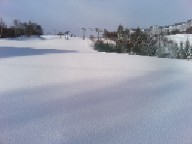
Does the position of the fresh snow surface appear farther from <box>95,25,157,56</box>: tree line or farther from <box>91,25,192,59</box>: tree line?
<box>95,25,157,56</box>: tree line

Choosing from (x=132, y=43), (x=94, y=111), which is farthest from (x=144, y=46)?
(x=94, y=111)

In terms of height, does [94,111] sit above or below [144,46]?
below

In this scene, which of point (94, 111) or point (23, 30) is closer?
point (94, 111)

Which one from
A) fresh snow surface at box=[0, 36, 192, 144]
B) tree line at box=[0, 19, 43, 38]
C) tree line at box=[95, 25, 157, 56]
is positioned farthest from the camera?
tree line at box=[0, 19, 43, 38]

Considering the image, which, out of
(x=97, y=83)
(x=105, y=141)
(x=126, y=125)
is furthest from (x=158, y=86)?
(x=105, y=141)

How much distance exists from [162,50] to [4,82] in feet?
30.8

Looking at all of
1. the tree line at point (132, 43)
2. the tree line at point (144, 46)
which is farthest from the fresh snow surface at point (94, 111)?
the tree line at point (132, 43)

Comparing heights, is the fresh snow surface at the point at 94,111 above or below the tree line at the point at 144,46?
below

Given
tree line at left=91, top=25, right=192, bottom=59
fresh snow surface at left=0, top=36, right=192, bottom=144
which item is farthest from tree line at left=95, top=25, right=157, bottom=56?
fresh snow surface at left=0, top=36, right=192, bottom=144

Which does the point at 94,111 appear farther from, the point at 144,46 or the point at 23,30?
the point at 23,30

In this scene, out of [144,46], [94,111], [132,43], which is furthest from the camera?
Answer: [132,43]

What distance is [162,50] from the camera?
12.7 metres

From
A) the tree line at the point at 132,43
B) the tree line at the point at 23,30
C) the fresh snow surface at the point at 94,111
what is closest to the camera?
the fresh snow surface at the point at 94,111

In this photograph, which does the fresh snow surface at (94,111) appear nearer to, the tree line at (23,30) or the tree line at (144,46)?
the tree line at (144,46)
